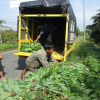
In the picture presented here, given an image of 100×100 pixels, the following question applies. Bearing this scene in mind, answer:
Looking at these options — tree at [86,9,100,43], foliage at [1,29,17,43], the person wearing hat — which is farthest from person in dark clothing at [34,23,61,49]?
foliage at [1,29,17,43]

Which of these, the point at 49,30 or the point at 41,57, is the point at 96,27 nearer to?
the point at 49,30

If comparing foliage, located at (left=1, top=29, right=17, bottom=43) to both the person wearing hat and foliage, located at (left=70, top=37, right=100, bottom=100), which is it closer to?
foliage, located at (left=70, top=37, right=100, bottom=100)

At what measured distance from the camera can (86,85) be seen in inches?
88.5

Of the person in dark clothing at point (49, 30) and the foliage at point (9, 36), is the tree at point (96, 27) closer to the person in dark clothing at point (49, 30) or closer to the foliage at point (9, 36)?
the person in dark clothing at point (49, 30)

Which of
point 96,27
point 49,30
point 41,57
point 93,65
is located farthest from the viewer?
point 96,27

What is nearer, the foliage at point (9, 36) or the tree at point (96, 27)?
the tree at point (96, 27)

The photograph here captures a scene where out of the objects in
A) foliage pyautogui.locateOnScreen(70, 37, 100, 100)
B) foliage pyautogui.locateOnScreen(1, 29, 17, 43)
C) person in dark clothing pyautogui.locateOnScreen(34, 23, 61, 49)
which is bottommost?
foliage pyautogui.locateOnScreen(70, 37, 100, 100)

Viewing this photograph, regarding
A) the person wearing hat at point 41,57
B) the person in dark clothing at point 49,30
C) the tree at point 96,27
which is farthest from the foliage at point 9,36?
the person wearing hat at point 41,57

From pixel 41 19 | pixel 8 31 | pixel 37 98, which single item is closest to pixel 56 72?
pixel 37 98

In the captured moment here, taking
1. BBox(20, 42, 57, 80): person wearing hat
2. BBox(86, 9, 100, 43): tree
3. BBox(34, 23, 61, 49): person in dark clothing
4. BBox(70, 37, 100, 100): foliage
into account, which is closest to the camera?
BBox(70, 37, 100, 100): foliage

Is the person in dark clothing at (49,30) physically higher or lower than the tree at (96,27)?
lower

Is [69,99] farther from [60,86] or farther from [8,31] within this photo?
[8,31]

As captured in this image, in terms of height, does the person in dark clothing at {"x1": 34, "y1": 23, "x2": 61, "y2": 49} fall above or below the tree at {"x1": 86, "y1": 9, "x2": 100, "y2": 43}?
below

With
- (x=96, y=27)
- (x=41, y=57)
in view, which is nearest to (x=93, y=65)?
(x=41, y=57)
